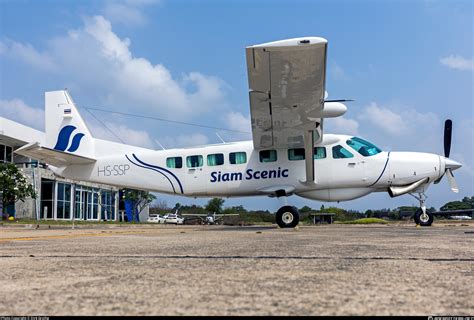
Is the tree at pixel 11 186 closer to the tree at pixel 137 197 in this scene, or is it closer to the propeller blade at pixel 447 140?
the tree at pixel 137 197

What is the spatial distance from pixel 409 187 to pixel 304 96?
16.7 ft

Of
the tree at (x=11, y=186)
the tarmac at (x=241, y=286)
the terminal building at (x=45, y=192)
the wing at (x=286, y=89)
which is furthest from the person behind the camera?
the terminal building at (x=45, y=192)

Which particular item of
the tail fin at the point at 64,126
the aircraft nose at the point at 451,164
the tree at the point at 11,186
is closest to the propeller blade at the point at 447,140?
the aircraft nose at the point at 451,164

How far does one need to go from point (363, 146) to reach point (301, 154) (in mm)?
1942

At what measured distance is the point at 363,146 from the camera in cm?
1350

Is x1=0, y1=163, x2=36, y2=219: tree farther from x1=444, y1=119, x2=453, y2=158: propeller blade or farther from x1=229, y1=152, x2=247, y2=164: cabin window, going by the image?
x1=444, y1=119, x2=453, y2=158: propeller blade

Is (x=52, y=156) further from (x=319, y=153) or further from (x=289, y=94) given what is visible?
(x=319, y=153)

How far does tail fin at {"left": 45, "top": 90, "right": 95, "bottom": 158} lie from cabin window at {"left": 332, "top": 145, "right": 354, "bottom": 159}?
823cm

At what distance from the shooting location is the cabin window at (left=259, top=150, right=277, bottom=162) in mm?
13622

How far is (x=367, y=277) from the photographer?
254 centimetres

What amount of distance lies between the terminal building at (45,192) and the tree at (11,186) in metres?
5.59

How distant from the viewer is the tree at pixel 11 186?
29.2 meters

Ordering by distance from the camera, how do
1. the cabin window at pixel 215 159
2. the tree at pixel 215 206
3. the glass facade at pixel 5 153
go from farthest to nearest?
1. the tree at pixel 215 206
2. the glass facade at pixel 5 153
3. the cabin window at pixel 215 159

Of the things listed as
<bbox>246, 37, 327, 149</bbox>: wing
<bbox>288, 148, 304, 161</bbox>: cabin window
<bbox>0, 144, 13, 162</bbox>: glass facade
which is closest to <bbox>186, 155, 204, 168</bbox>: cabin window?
<bbox>246, 37, 327, 149</bbox>: wing
